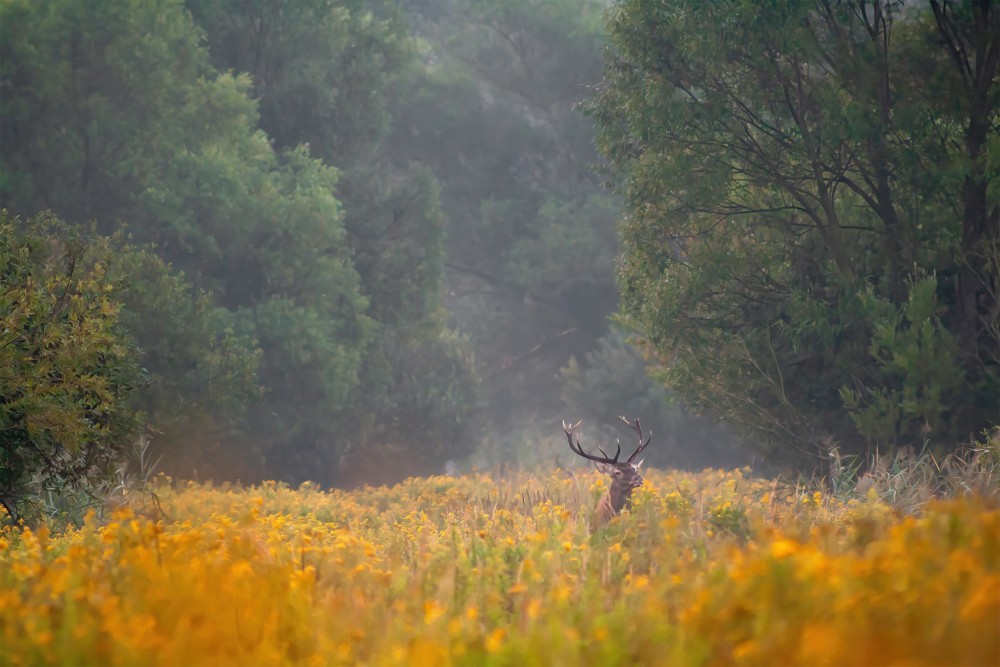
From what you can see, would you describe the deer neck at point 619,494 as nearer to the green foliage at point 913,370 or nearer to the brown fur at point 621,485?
the brown fur at point 621,485

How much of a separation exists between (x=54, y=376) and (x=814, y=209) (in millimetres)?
10673

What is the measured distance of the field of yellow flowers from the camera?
4.95 meters

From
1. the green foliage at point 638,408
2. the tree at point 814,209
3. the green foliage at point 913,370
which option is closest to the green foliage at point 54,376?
the tree at point 814,209

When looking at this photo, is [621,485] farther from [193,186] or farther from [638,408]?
[638,408]

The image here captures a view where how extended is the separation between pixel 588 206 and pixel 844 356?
79.1 ft

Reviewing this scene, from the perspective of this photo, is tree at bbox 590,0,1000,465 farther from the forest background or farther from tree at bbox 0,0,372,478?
tree at bbox 0,0,372,478

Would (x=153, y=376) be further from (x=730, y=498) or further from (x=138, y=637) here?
(x=138, y=637)

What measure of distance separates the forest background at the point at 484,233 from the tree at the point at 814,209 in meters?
0.05

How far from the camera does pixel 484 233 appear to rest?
41812 mm

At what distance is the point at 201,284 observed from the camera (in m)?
26.8

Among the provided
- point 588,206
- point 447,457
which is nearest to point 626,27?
point 447,457

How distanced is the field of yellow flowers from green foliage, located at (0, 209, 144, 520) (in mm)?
2947

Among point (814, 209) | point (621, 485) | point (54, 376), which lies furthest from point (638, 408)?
point (54, 376)

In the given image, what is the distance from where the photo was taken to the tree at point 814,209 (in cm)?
1509
